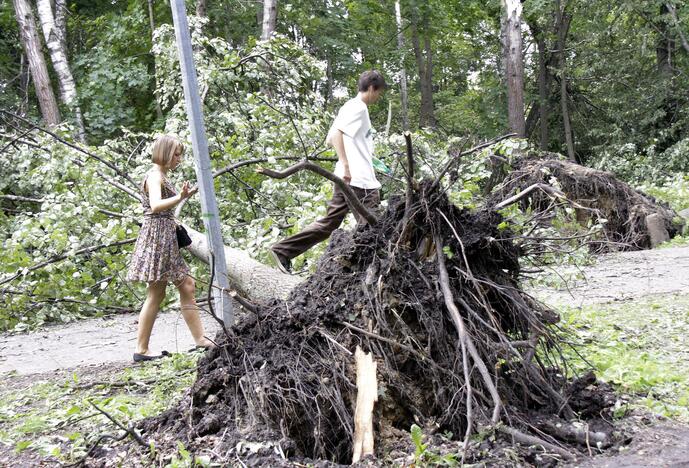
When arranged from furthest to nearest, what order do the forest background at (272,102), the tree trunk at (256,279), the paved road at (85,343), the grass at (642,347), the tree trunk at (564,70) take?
the tree trunk at (564,70), the forest background at (272,102), the paved road at (85,343), the tree trunk at (256,279), the grass at (642,347)

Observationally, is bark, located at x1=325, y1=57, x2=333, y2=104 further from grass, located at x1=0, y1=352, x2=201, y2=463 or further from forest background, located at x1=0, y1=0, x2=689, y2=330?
grass, located at x1=0, y1=352, x2=201, y2=463

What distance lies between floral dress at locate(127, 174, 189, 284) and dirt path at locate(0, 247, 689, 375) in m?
0.52

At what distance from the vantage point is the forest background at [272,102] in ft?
25.6

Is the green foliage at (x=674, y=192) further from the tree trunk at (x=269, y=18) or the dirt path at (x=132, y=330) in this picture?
the tree trunk at (x=269, y=18)

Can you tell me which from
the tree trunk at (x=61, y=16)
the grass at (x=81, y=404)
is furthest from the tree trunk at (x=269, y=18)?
the grass at (x=81, y=404)

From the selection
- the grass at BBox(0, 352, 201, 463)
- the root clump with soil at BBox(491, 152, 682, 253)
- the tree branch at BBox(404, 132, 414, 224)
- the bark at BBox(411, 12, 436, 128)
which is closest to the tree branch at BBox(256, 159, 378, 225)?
the tree branch at BBox(404, 132, 414, 224)

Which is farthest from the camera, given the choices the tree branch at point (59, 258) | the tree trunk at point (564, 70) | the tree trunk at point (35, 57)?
the tree trunk at point (564, 70)

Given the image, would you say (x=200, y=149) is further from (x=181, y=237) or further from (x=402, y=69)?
(x=402, y=69)

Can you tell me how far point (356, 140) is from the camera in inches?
209

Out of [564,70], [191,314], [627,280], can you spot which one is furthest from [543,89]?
[191,314]

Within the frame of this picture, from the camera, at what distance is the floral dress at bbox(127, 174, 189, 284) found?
484 cm

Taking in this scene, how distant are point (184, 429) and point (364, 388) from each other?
91 cm

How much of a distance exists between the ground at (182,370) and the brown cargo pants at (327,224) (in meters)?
1.17

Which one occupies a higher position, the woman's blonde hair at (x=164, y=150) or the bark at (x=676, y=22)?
the bark at (x=676, y=22)
